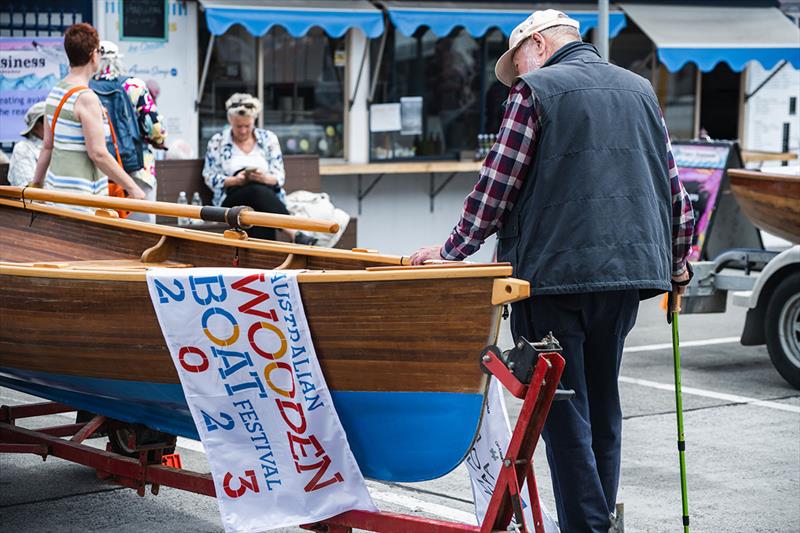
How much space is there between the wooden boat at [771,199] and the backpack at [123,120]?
422 centimetres

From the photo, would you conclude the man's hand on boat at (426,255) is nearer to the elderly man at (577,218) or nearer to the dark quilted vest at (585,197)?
the elderly man at (577,218)

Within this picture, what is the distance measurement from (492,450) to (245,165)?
6.26 metres

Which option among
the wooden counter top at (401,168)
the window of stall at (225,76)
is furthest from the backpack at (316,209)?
the window of stall at (225,76)

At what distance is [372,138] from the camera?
1362 centimetres

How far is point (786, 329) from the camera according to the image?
8.49 m

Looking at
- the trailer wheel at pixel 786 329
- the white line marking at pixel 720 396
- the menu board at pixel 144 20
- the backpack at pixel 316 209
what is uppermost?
the menu board at pixel 144 20

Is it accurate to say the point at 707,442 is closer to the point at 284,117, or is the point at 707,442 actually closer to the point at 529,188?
the point at 529,188

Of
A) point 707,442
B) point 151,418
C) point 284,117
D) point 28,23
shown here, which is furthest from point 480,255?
point 151,418

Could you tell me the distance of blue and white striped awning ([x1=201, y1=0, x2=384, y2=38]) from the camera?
460 inches

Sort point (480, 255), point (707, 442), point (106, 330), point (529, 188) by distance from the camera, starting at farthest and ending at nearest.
Result: point (480, 255) < point (707, 442) < point (106, 330) < point (529, 188)

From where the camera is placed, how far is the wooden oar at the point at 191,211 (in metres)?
4.82

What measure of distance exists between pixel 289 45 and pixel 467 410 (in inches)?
374

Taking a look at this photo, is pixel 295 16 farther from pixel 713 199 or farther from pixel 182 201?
pixel 713 199

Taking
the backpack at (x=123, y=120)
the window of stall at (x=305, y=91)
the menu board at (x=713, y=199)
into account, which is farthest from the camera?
the window of stall at (x=305, y=91)
